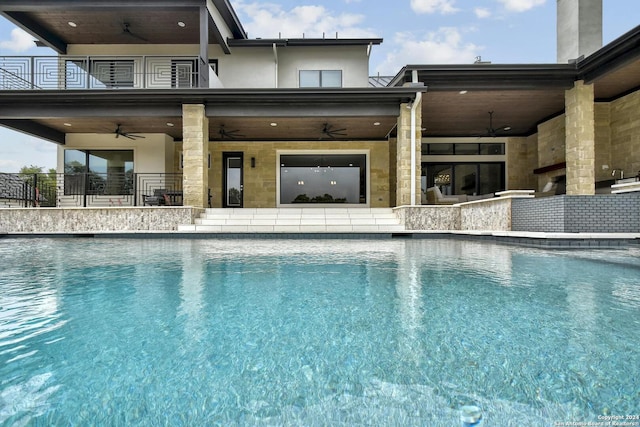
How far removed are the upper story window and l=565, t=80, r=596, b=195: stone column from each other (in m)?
7.11

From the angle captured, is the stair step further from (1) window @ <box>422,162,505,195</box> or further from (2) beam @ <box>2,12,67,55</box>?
(2) beam @ <box>2,12,67,55</box>

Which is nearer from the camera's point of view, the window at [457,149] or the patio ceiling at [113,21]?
the patio ceiling at [113,21]

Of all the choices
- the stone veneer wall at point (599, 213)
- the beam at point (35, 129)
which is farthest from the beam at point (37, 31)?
the stone veneer wall at point (599, 213)

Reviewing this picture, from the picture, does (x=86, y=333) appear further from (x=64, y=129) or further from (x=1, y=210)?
(x=64, y=129)

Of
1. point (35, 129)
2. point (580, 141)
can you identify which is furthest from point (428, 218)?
point (35, 129)

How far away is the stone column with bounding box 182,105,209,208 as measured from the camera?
30.0 feet

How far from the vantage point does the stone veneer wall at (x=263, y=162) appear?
13.3 m

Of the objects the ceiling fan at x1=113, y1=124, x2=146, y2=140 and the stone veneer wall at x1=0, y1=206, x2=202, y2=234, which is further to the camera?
the ceiling fan at x1=113, y1=124, x2=146, y2=140

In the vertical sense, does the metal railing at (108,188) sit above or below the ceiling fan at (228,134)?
below

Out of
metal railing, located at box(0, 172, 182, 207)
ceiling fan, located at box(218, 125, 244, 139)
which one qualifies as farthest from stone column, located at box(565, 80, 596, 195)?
metal railing, located at box(0, 172, 182, 207)

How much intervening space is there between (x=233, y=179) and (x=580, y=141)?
36.1 ft

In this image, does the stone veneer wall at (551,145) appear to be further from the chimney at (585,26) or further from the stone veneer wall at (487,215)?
the stone veneer wall at (487,215)

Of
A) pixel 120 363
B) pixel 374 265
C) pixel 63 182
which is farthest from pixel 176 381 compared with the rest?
pixel 63 182

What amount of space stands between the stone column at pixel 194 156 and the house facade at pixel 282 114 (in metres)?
0.04
